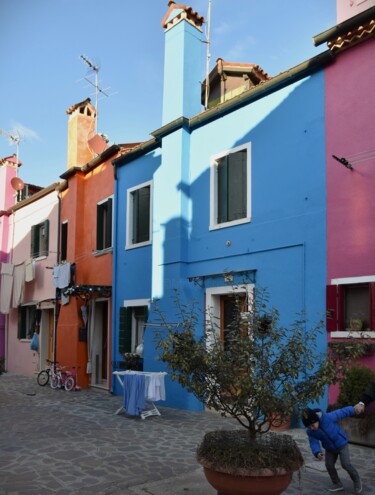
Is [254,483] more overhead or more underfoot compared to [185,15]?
more underfoot

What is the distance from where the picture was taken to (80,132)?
54.4 feet

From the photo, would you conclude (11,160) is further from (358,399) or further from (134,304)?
(358,399)

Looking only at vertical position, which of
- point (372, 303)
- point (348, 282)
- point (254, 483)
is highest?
point (348, 282)

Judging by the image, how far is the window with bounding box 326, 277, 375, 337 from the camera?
7699mm

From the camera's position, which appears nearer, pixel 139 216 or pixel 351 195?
pixel 351 195

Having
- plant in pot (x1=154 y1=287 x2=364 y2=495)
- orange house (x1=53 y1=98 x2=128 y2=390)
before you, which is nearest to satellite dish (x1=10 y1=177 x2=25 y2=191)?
orange house (x1=53 y1=98 x2=128 y2=390)

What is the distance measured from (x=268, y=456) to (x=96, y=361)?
36.0 feet

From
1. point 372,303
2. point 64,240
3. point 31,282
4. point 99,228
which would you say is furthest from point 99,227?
point 372,303

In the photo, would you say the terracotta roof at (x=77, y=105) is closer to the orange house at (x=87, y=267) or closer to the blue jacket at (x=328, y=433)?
the orange house at (x=87, y=267)

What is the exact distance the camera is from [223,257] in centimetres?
1014

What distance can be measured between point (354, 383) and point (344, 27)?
5553 millimetres

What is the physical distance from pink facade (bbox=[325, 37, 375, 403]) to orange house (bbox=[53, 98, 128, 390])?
7041 mm

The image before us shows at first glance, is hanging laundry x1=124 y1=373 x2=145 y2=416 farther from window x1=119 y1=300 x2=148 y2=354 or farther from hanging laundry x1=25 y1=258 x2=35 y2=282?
hanging laundry x1=25 y1=258 x2=35 y2=282

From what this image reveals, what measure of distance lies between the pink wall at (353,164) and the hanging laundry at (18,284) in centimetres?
1321
